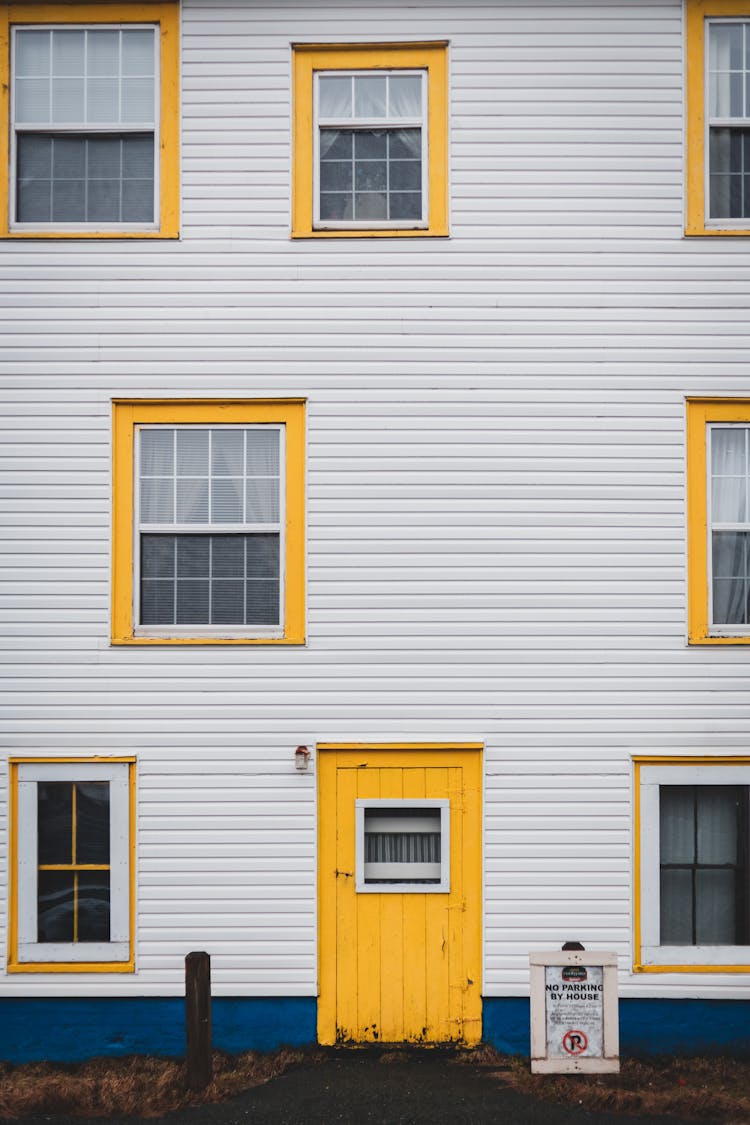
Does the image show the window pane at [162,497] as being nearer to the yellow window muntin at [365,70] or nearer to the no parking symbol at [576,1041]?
the yellow window muntin at [365,70]

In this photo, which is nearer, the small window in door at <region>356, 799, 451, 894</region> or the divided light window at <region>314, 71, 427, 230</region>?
the small window in door at <region>356, 799, 451, 894</region>

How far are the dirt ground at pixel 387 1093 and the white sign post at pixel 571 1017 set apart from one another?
0.46ft

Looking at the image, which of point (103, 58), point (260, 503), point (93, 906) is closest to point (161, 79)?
point (103, 58)

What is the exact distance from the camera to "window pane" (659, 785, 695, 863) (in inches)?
350

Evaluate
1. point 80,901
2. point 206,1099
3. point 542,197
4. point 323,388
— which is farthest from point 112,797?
point 542,197

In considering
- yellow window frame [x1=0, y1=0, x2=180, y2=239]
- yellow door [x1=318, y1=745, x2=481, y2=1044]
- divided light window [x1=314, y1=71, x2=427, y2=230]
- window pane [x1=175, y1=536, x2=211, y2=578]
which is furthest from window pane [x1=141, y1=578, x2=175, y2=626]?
divided light window [x1=314, y1=71, x2=427, y2=230]

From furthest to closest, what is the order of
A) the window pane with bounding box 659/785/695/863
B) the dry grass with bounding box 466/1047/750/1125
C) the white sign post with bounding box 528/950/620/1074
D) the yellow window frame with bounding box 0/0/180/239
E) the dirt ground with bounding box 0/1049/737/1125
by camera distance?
1. the yellow window frame with bounding box 0/0/180/239
2. the window pane with bounding box 659/785/695/863
3. the white sign post with bounding box 528/950/620/1074
4. the dry grass with bounding box 466/1047/750/1125
5. the dirt ground with bounding box 0/1049/737/1125

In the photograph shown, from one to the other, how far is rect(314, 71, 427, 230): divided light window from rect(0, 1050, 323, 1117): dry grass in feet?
22.8

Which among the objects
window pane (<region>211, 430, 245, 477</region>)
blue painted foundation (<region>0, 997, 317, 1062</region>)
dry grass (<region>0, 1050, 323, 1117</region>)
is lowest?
dry grass (<region>0, 1050, 323, 1117</region>)

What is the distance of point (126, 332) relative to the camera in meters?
8.98

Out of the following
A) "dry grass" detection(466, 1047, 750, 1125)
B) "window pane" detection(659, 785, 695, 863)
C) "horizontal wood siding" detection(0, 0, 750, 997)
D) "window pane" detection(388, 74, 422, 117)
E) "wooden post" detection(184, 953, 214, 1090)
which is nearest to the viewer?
"dry grass" detection(466, 1047, 750, 1125)

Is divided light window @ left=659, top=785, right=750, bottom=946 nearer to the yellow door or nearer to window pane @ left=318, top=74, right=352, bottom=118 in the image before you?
the yellow door

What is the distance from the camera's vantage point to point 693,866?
889 centimetres

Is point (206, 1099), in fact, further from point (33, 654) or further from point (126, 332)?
point (126, 332)
